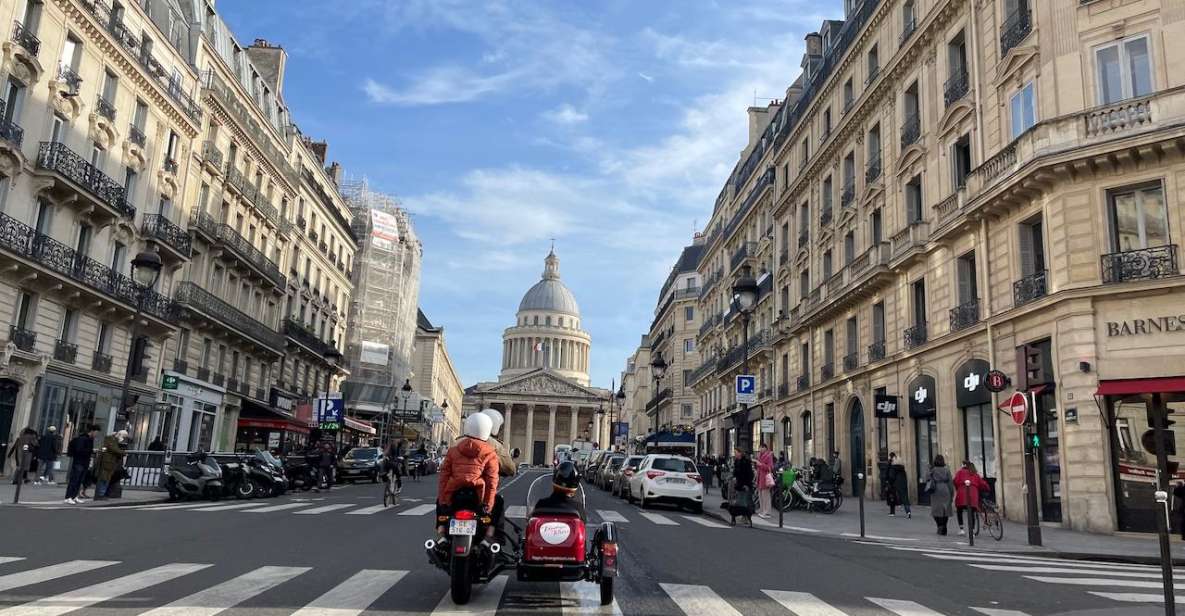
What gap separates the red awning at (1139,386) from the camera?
628 inches

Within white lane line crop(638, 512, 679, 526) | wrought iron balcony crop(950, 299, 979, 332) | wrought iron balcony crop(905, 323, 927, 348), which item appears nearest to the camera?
white lane line crop(638, 512, 679, 526)

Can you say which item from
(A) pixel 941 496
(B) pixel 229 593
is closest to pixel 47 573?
(B) pixel 229 593

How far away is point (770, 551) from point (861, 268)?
18884mm

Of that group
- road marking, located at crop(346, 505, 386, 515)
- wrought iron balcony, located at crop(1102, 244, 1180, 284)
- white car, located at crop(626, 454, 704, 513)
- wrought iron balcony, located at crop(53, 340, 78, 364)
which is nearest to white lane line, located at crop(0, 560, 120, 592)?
road marking, located at crop(346, 505, 386, 515)

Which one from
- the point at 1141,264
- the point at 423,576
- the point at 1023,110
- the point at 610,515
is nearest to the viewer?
the point at 423,576

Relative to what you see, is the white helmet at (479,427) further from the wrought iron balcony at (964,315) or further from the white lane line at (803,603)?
the wrought iron balcony at (964,315)

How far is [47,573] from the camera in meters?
7.44

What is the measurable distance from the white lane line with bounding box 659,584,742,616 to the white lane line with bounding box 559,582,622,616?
557 mm

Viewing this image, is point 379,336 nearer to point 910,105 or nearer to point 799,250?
point 799,250

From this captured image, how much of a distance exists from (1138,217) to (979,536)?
7.36m

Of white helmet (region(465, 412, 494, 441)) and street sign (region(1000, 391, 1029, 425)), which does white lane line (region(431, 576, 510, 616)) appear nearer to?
white helmet (region(465, 412, 494, 441))

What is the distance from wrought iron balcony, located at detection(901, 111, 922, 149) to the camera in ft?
83.1

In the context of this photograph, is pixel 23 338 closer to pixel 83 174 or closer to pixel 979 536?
pixel 83 174

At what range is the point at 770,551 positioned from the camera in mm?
11594
